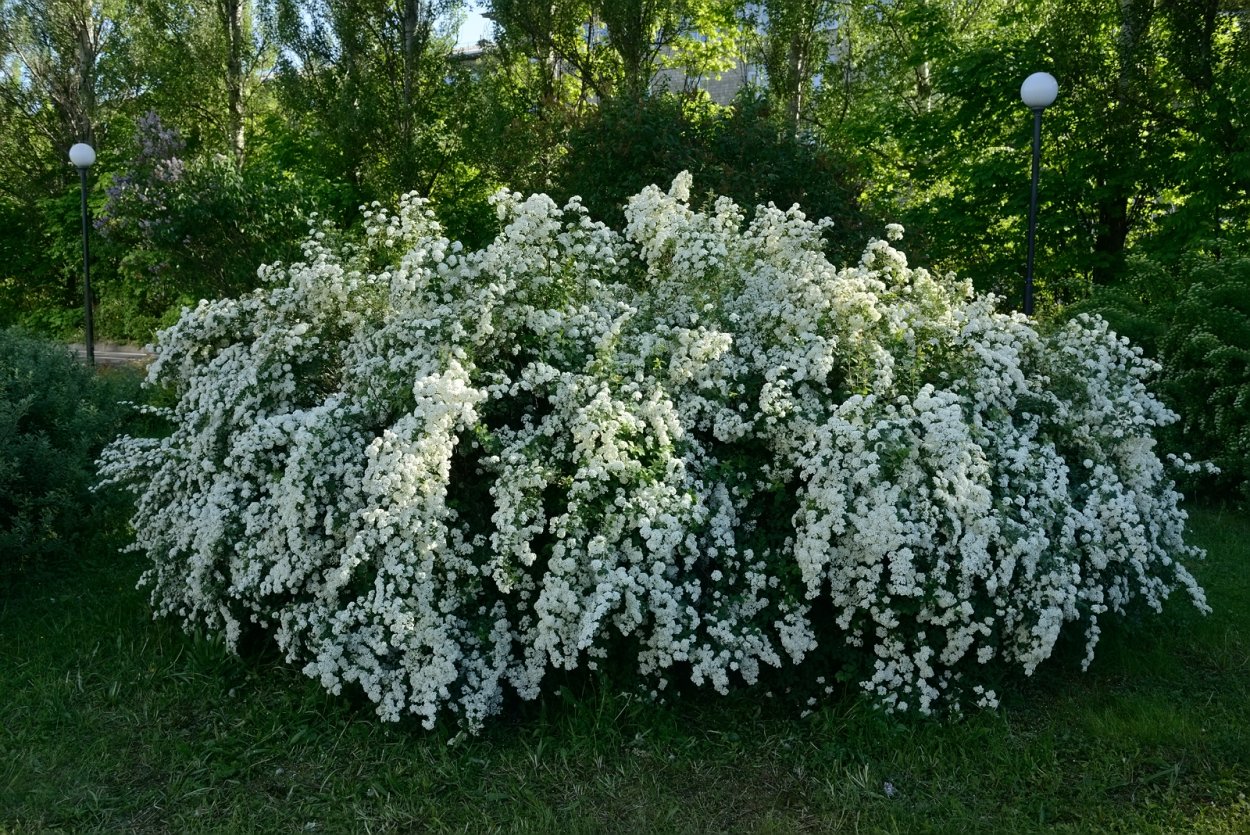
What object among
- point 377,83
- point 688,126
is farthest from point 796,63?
point 688,126

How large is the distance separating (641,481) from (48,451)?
3.64m

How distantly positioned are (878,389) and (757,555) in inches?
32.2

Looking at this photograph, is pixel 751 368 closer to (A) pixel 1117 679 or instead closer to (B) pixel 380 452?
(B) pixel 380 452

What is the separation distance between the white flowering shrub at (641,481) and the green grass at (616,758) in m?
0.20

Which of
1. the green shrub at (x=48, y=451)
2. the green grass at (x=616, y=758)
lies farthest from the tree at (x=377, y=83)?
the green grass at (x=616, y=758)

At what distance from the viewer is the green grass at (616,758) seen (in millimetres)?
3215

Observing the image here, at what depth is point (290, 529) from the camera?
3650 mm

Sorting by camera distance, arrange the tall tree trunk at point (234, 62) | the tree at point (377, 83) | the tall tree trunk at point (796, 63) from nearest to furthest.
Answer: the tree at point (377, 83) < the tall tree trunk at point (796, 63) < the tall tree trunk at point (234, 62)

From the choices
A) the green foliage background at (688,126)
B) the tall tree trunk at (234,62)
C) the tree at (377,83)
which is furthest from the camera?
the tall tree trunk at (234,62)

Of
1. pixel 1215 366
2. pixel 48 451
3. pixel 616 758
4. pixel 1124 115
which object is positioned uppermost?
pixel 1124 115

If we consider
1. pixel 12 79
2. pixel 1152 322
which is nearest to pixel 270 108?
pixel 12 79

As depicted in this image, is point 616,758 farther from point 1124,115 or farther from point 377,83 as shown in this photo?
point 377,83

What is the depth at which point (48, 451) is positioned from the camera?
5.35m

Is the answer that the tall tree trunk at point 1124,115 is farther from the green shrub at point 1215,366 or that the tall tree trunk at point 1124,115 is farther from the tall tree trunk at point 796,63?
the tall tree trunk at point 796,63
